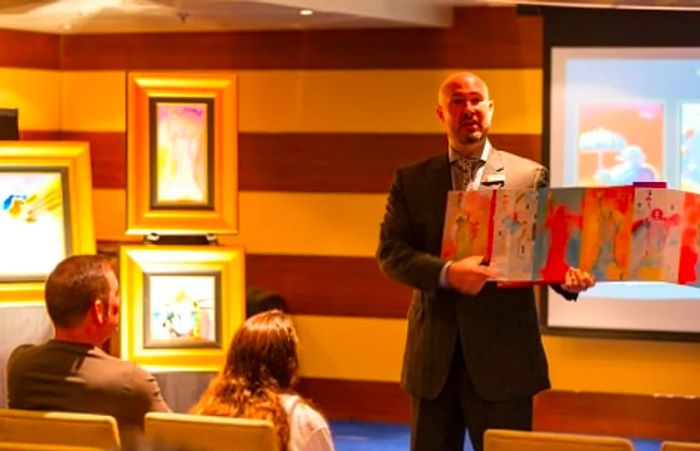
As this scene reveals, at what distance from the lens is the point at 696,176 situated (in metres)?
6.87

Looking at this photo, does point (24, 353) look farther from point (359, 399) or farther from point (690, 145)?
point (690, 145)

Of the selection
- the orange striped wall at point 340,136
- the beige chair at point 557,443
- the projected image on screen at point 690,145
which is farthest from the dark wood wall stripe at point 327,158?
the beige chair at point 557,443

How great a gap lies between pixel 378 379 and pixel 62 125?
2.51 m

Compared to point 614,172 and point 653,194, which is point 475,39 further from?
point 653,194

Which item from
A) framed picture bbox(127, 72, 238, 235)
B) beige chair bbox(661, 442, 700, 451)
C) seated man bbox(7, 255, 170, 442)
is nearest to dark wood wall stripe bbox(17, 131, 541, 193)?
framed picture bbox(127, 72, 238, 235)

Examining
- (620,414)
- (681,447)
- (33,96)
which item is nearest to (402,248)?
(681,447)

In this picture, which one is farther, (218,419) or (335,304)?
(335,304)

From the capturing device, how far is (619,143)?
6.96m

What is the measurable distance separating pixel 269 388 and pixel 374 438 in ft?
12.0

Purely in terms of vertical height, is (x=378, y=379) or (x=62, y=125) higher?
(x=62, y=125)

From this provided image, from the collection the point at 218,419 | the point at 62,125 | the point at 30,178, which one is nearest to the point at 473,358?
the point at 218,419

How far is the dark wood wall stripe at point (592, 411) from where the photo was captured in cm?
697

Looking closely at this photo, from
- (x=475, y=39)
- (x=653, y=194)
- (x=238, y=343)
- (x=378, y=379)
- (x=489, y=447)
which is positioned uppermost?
(x=475, y=39)

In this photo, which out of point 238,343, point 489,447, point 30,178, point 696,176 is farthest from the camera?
point 696,176
